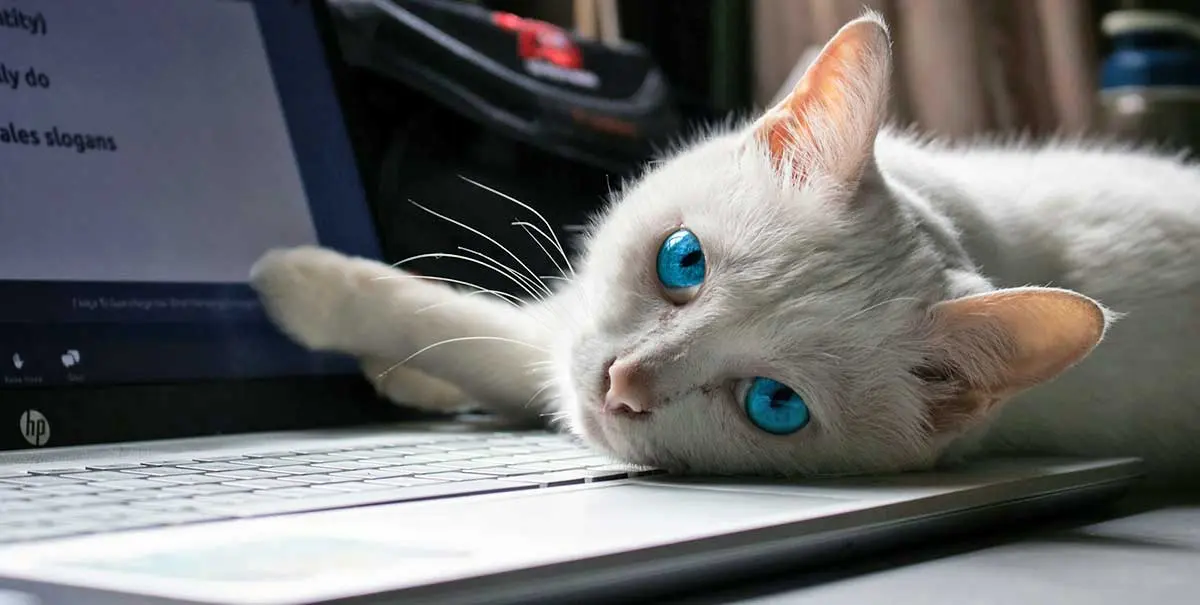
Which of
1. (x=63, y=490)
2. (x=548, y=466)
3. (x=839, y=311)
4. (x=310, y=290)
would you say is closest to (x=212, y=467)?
(x=63, y=490)

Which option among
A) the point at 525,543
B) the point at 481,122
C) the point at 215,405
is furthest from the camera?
the point at 481,122

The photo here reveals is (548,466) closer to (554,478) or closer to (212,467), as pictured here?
(554,478)

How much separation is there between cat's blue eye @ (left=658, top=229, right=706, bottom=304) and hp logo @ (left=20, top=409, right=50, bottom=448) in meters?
0.53

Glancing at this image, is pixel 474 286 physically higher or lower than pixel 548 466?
higher

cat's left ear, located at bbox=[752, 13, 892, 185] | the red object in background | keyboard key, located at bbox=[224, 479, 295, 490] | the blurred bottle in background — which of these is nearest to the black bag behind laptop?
the red object in background

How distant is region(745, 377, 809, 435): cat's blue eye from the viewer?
93cm

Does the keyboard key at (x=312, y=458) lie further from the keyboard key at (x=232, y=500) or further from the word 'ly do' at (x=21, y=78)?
the word 'ly do' at (x=21, y=78)

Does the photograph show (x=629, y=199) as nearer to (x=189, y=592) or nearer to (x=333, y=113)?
(x=333, y=113)

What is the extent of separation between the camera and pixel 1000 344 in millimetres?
935

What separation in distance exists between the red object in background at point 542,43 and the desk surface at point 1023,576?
987 millimetres

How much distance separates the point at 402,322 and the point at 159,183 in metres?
0.26

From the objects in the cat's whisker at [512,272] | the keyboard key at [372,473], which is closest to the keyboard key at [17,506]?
the keyboard key at [372,473]

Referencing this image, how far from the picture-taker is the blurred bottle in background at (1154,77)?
6.33ft

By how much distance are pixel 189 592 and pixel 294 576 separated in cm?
5
